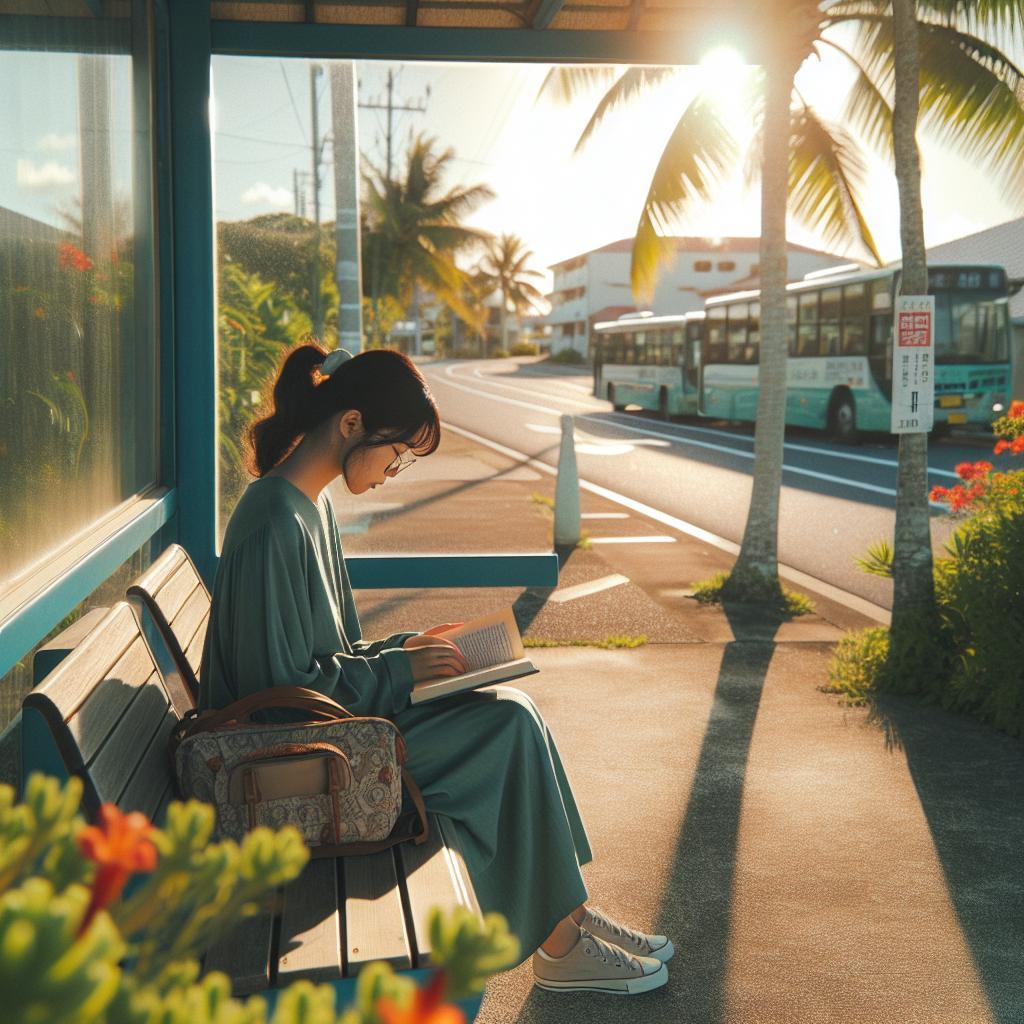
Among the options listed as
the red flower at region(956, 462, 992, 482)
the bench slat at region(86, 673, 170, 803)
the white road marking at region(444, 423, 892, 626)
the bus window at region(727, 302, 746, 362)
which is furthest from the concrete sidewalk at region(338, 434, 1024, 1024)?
the bus window at region(727, 302, 746, 362)

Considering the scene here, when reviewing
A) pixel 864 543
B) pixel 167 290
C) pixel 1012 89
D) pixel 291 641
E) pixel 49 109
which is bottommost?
pixel 864 543

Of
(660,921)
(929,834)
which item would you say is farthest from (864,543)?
(660,921)

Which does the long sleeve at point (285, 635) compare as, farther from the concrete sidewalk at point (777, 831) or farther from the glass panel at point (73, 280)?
the concrete sidewalk at point (777, 831)

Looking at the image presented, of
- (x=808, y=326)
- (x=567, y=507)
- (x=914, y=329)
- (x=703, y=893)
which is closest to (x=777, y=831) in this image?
(x=703, y=893)

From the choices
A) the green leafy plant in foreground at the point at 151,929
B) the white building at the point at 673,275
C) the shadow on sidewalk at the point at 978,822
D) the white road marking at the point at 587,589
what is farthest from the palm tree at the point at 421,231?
the white building at the point at 673,275

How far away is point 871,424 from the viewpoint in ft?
70.4

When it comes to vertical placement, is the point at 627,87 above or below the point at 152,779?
above

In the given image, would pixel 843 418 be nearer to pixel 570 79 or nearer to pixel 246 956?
pixel 570 79

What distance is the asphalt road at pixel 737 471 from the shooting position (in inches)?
454

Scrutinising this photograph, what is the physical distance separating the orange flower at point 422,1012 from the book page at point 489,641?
224 centimetres

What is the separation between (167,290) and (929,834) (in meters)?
3.55

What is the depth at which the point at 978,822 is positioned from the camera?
4.09 meters

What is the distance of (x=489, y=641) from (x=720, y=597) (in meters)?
5.49

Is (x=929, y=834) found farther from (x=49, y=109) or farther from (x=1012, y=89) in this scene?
(x=1012, y=89)
